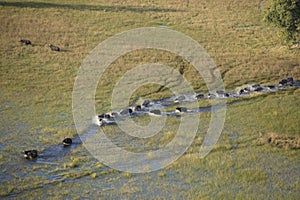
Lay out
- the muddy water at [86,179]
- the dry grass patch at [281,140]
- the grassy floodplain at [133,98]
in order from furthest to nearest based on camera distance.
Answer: the dry grass patch at [281,140] → the grassy floodplain at [133,98] → the muddy water at [86,179]

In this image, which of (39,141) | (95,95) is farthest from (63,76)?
(39,141)

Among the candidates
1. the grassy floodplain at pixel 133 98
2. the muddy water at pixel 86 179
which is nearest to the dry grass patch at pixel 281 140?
the grassy floodplain at pixel 133 98

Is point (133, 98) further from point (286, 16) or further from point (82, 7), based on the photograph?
point (82, 7)

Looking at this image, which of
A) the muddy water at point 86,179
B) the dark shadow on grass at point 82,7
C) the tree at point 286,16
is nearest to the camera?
the muddy water at point 86,179

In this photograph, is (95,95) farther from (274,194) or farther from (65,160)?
(274,194)

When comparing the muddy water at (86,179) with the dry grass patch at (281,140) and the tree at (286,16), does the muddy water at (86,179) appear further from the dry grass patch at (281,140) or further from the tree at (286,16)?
the tree at (286,16)

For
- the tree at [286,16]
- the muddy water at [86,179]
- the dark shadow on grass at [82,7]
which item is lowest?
the muddy water at [86,179]

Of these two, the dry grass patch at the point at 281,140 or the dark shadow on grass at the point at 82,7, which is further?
the dark shadow on grass at the point at 82,7

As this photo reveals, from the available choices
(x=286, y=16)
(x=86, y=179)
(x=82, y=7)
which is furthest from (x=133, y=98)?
(x=82, y=7)

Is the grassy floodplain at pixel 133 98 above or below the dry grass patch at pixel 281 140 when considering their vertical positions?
above
